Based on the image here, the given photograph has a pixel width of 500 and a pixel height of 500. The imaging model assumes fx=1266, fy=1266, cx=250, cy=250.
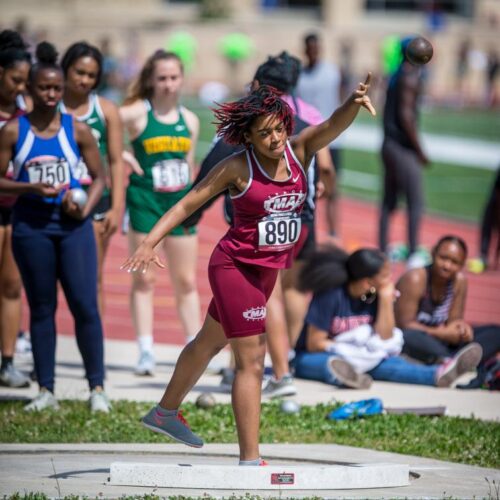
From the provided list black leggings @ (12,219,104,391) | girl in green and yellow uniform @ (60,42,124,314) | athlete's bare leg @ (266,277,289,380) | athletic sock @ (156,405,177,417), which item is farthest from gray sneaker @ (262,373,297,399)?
athletic sock @ (156,405,177,417)

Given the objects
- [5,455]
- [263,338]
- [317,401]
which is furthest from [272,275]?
[317,401]

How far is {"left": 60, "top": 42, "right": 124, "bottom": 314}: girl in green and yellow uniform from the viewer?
852cm

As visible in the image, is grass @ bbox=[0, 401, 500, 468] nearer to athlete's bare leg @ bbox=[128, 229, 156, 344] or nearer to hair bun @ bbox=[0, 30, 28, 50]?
athlete's bare leg @ bbox=[128, 229, 156, 344]

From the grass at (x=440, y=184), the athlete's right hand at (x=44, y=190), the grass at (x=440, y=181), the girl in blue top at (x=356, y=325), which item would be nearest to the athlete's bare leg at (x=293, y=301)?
the girl in blue top at (x=356, y=325)

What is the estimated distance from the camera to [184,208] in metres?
6.12

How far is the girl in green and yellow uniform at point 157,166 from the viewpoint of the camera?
911cm

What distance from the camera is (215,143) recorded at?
8102 mm

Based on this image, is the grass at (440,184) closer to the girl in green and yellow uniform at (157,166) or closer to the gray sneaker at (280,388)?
the girl in green and yellow uniform at (157,166)

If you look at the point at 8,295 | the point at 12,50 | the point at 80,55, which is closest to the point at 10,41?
the point at 12,50

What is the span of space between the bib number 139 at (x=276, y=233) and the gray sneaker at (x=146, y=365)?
10.8 feet

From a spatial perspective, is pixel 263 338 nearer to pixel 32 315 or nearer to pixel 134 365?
pixel 32 315

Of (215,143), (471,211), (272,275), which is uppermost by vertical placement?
(215,143)

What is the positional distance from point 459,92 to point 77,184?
48286 mm

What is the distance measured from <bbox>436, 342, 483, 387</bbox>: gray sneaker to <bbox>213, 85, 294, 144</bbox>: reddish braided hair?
3302mm
